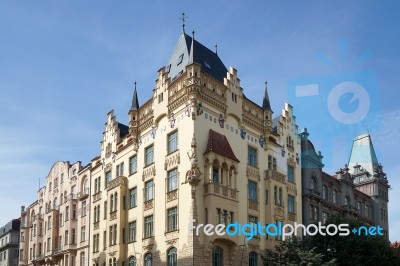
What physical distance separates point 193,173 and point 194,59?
11.9 meters

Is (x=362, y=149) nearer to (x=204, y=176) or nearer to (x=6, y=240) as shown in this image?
(x=204, y=176)

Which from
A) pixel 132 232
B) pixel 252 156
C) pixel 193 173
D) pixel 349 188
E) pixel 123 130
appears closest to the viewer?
pixel 193 173

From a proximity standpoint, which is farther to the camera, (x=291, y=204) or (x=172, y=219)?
(x=291, y=204)

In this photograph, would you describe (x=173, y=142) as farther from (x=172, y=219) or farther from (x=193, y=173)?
(x=172, y=219)

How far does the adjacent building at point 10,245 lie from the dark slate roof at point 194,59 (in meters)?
59.4

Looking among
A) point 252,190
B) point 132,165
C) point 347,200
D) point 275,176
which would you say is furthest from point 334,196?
point 132,165

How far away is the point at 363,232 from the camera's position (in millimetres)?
54031

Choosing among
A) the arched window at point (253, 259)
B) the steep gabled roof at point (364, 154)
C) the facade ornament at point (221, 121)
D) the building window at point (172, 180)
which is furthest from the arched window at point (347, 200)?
the building window at point (172, 180)

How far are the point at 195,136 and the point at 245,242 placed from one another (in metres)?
10.3

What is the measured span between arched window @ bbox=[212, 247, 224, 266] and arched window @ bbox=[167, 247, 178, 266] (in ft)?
10.2

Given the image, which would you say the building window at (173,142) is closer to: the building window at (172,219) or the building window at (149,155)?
the building window at (149,155)

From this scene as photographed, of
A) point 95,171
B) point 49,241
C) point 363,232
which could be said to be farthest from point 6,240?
point 363,232

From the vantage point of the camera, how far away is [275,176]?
188 ft

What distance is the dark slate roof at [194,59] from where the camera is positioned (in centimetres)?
5656
